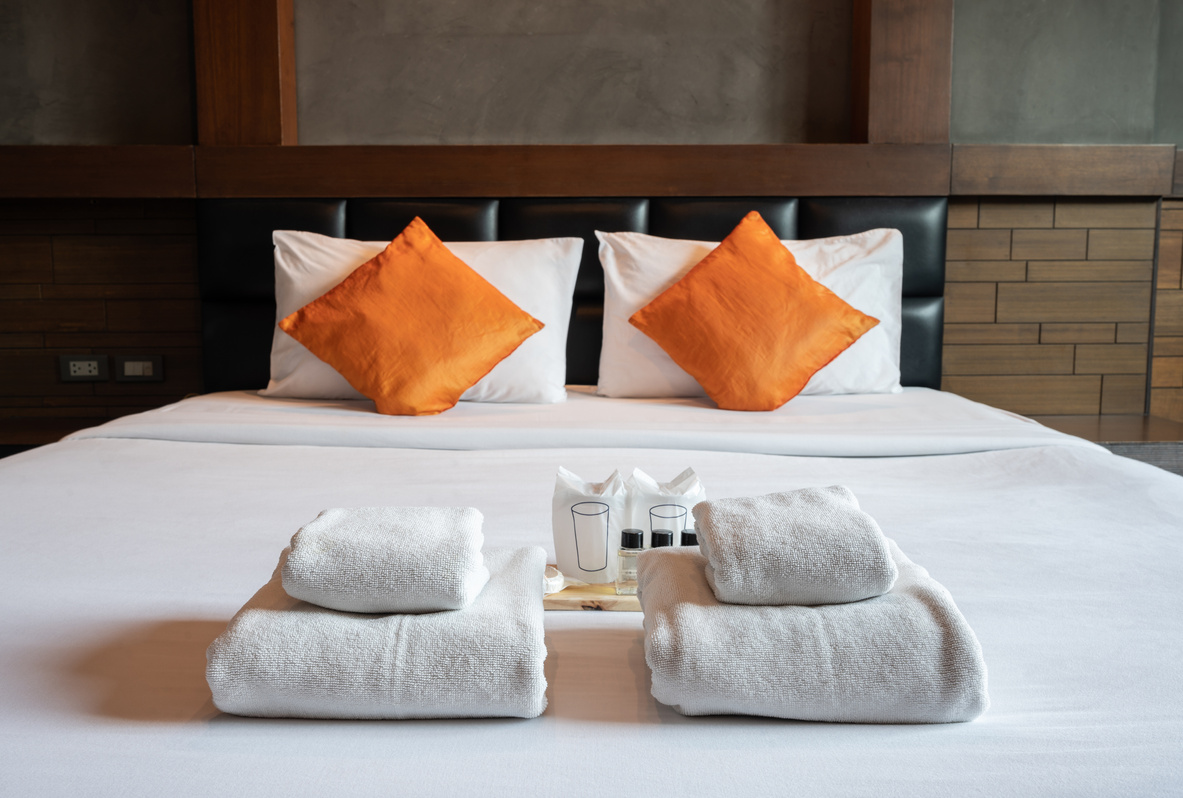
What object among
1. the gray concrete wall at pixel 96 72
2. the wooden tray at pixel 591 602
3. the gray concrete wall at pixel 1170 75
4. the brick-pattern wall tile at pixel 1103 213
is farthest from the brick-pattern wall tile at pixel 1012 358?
the gray concrete wall at pixel 96 72

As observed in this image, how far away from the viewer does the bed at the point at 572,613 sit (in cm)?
73

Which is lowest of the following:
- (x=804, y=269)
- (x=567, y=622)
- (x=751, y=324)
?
(x=567, y=622)

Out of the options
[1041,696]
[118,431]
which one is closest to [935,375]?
[1041,696]

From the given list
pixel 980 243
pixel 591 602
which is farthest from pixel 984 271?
pixel 591 602

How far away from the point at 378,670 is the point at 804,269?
6.44 ft

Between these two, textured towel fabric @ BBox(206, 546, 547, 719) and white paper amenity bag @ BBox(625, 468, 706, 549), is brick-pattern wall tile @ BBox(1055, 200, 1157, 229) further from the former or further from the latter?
textured towel fabric @ BBox(206, 546, 547, 719)

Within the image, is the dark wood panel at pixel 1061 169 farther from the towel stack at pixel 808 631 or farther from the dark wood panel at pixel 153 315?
the dark wood panel at pixel 153 315

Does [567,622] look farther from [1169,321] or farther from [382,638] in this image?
[1169,321]

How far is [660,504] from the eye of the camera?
1182mm

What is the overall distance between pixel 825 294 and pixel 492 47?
1.39 meters

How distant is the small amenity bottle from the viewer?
1.11m

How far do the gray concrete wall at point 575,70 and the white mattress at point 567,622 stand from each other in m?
1.41

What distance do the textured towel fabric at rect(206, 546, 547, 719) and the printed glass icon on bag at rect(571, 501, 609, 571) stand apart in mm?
324

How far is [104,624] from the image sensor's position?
3.30 feet
